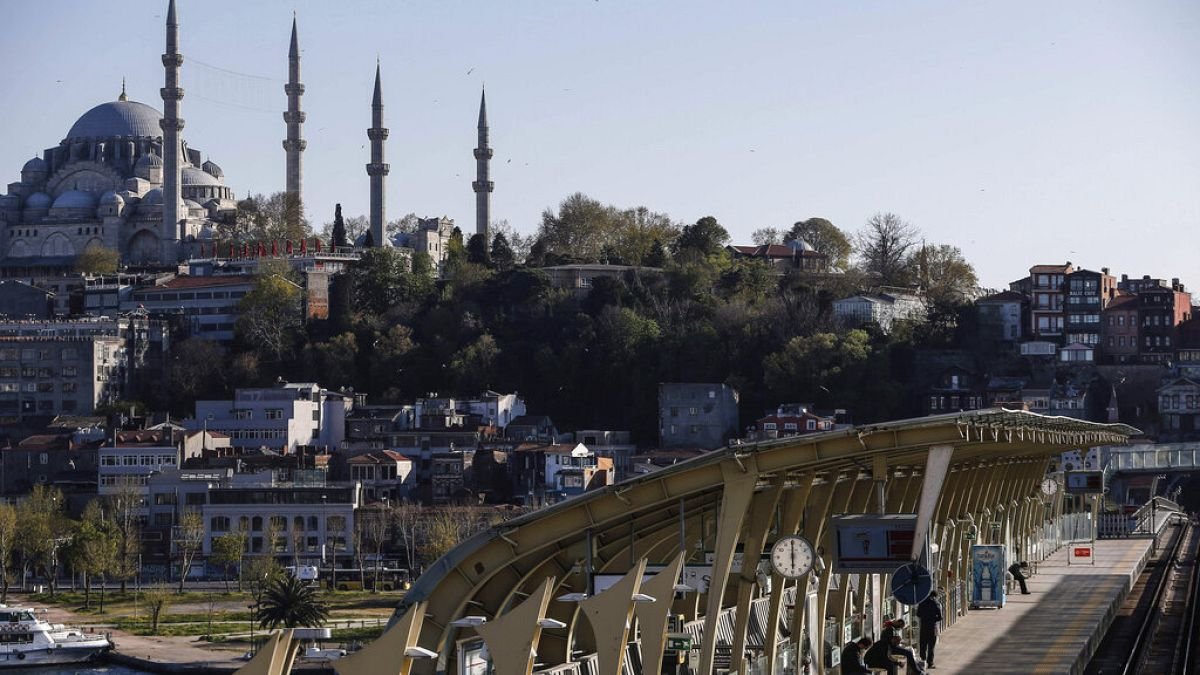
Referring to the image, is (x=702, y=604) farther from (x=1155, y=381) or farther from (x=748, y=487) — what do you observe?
(x=1155, y=381)

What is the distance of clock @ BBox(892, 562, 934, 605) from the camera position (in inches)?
834

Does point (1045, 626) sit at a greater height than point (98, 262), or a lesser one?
lesser

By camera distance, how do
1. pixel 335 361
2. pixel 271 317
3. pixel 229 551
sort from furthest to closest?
pixel 271 317 < pixel 335 361 < pixel 229 551

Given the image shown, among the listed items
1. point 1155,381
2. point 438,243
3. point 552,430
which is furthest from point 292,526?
point 438,243

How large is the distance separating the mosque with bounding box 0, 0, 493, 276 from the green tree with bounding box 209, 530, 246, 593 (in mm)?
38794

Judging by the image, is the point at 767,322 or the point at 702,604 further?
the point at 767,322

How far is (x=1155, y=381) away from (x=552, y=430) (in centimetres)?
2367

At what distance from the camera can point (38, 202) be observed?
125000 millimetres

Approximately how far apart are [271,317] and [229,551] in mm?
30036

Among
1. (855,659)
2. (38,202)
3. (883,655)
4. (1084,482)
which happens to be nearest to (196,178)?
(38,202)

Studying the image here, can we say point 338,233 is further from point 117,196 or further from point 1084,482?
point 1084,482

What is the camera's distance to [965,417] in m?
21.5

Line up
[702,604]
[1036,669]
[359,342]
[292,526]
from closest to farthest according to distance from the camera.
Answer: [1036,669] → [702,604] → [292,526] → [359,342]

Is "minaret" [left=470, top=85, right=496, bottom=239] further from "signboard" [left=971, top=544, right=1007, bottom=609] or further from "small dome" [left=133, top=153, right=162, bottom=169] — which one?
"signboard" [left=971, top=544, right=1007, bottom=609]
